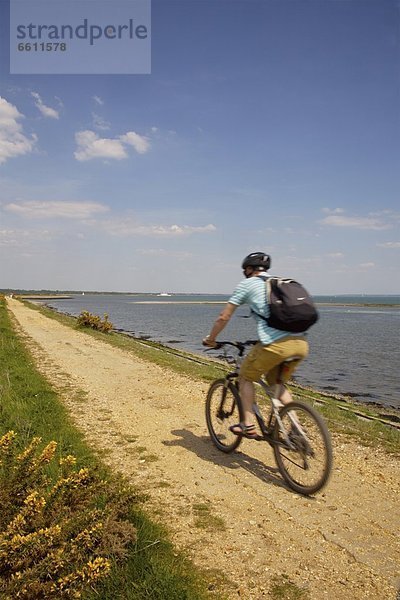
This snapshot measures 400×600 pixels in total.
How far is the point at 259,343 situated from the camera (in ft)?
16.9

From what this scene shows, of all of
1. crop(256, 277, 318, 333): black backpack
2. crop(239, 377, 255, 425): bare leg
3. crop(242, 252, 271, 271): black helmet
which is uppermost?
crop(242, 252, 271, 271): black helmet

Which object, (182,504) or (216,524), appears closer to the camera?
(216,524)

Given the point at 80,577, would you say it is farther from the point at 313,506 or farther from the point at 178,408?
the point at 178,408

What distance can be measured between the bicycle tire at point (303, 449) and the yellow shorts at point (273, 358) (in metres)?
0.45

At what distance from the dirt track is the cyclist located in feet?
3.02

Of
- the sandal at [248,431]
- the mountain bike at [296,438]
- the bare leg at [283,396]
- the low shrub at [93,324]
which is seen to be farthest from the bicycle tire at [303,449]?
the low shrub at [93,324]

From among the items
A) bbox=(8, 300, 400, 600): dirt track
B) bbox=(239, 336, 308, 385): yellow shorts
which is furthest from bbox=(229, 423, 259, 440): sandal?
bbox=(239, 336, 308, 385): yellow shorts

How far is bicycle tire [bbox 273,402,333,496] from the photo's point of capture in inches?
182

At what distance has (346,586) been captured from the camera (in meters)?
3.39

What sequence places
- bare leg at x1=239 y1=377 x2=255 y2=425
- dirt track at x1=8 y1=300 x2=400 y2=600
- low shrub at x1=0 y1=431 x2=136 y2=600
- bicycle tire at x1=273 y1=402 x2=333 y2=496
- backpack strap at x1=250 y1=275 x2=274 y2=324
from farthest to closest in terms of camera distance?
bare leg at x1=239 y1=377 x2=255 y2=425 → backpack strap at x1=250 y1=275 x2=274 y2=324 → bicycle tire at x1=273 y1=402 x2=333 y2=496 → dirt track at x1=8 y1=300 x2=400 y2=600 → low shrub at x1=0 y1=431 x2=136 y2=600

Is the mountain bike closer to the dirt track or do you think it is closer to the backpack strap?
the dirt track

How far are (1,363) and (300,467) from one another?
10789mm

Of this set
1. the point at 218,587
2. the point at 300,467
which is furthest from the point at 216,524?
the point at 300,467

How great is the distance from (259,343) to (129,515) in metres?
2.43
